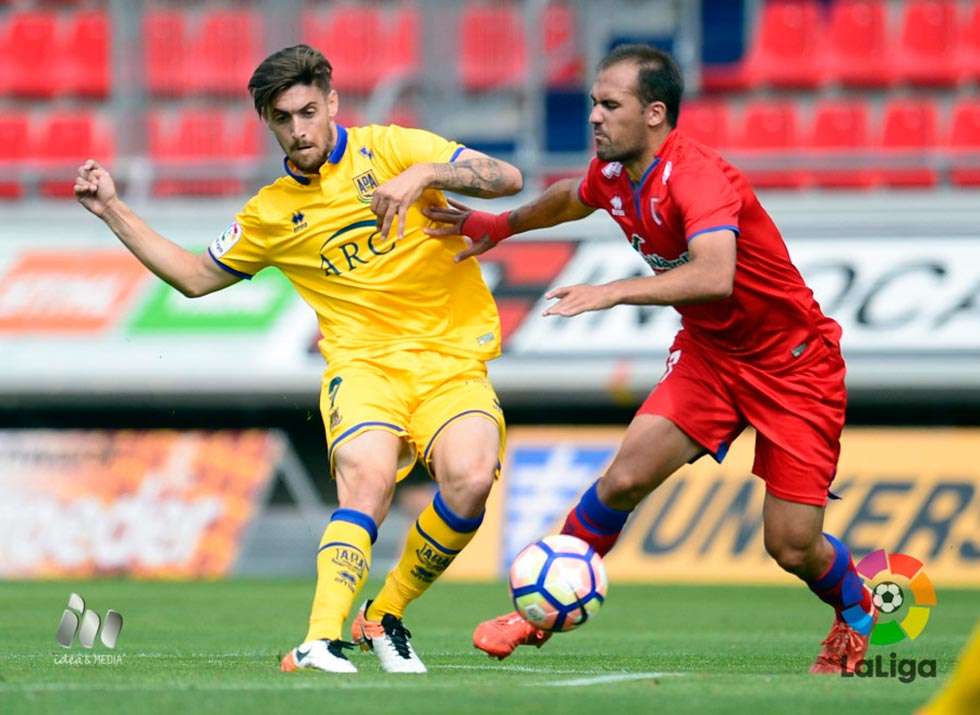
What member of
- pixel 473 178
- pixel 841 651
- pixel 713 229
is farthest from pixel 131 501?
pixel 713 229

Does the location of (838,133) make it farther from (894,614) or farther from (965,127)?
(894,614)

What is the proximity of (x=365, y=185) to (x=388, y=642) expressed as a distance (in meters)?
1.77

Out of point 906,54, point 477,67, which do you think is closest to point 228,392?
point 477,67

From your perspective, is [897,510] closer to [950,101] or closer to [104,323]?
[950,101]

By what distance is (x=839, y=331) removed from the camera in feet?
24.0

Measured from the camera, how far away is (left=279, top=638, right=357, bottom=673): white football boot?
6.30 m

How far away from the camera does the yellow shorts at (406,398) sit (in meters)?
6.96

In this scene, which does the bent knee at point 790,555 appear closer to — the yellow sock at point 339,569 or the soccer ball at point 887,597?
the soccer ball at point 887,597

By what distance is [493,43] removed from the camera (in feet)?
54.1

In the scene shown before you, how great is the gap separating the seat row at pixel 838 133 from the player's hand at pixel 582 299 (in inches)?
398

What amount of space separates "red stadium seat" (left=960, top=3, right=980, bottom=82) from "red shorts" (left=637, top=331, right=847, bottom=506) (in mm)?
10622

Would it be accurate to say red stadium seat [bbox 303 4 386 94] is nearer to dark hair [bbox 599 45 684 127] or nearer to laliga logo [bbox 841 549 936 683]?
laliga logo [bbox 841 549 936 683]

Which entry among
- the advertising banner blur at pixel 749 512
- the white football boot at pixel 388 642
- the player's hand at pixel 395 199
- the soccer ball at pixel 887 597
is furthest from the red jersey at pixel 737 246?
the advertising banner blur at pixel 749 512

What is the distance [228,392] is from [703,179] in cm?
964
